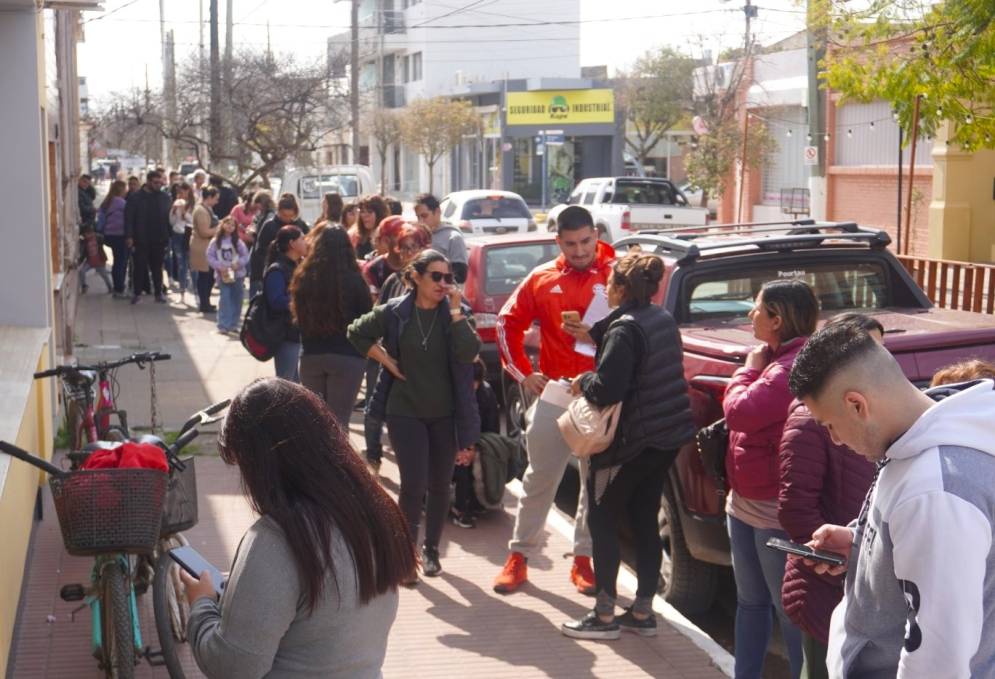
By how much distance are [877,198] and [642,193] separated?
5.87 metres

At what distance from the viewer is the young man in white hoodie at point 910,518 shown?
105 inches

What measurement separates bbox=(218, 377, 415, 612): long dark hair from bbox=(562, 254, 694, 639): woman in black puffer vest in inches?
117

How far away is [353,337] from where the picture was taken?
7.27 m

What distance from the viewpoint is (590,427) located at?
19.9 ft

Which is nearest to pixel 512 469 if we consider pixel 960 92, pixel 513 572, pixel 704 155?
pixel 513 572

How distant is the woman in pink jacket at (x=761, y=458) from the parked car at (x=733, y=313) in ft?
3.32

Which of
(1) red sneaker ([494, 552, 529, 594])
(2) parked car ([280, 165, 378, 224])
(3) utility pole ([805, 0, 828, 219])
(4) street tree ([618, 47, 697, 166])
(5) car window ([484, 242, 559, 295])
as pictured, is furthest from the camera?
(4) street tree ([618, 47, 697, 166])

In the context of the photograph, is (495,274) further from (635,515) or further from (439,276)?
(635,515)

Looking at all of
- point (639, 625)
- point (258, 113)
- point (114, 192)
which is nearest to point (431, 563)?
point (639, 625)

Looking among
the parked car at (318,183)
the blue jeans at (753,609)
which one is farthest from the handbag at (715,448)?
the parked car at (318,183)

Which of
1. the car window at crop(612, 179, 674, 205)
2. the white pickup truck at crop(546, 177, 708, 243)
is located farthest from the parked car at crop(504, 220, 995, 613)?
the car window at crop(612, 179, 674, 205)

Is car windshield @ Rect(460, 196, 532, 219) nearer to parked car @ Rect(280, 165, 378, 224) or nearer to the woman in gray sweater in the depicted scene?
parked car @ Rect(280, 165, 378, 224)

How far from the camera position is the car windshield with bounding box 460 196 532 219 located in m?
28.8

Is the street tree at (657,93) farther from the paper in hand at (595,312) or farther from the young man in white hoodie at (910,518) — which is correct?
the young man in white hoodie at (910,518)
